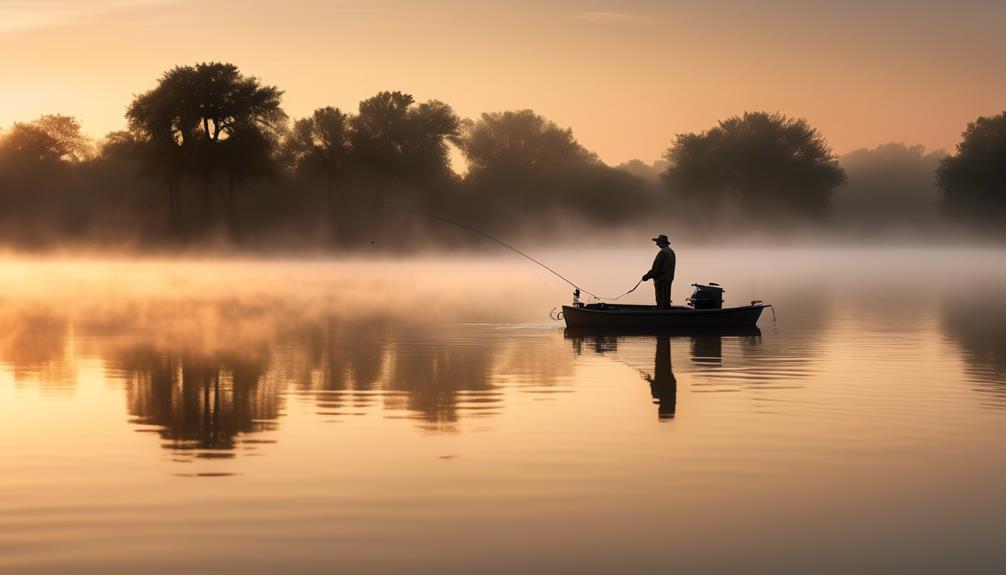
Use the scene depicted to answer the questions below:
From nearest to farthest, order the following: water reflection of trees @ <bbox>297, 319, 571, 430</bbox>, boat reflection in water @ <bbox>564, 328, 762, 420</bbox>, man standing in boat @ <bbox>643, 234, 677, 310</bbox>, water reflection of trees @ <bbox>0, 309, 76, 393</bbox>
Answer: water reflection of trees @ <bbox>297, 319, 571, 430</bbox>
boat reflection in water @ <bbox>564, 328, 762, 420</bbox>
water reflection of trees @ <bbox>0, 309, 76, 393</bbox>
man standing in boat @ <bbox>643, 234, 677, 310</bbox>

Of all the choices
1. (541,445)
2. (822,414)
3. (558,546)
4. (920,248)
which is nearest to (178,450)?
(541,445)

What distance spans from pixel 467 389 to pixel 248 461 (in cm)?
724

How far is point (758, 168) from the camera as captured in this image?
146875mm

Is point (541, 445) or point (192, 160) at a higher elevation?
point (192, 160)

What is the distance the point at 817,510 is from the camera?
41.7 feet

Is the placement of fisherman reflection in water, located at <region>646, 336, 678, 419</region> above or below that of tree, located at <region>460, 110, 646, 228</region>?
below

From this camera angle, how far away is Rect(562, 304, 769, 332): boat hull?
1319 inches

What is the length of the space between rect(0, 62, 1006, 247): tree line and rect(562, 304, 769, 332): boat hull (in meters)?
56.8

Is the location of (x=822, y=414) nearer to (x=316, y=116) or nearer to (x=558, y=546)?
(x=558, y=546)

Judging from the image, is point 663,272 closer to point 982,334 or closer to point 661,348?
point 661,348

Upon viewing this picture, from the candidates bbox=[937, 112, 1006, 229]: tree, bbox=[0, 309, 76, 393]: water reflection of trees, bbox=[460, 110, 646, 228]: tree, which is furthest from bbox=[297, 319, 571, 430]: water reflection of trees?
bbox=[937, 112, 1006, 229]: tree

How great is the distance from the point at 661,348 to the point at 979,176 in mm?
115184

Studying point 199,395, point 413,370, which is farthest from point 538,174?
point 199,395

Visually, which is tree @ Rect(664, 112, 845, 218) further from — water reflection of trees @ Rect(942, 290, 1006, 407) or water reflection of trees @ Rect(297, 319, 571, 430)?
water reflection of trees @ Rect(297, 319, 571, 430)
